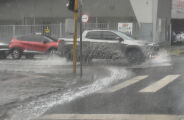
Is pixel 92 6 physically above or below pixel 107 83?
above

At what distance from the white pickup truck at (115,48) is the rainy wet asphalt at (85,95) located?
2906 mm

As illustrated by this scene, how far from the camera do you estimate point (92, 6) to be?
29.6 meters

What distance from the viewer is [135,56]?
52.5 feet

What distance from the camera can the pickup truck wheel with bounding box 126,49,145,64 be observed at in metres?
16.0

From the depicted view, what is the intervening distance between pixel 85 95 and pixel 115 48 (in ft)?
24.1

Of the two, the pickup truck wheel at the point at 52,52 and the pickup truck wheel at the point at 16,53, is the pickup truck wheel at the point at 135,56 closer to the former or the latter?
the pickup truck wheel at the point at 52,52

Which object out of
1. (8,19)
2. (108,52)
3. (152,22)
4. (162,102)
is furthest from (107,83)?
(8,19)

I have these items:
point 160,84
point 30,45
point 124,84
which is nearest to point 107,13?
point 30,45

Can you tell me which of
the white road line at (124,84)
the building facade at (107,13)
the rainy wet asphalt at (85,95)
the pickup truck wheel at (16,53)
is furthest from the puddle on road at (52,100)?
the building facade at (107,13)

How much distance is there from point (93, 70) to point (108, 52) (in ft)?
6.82

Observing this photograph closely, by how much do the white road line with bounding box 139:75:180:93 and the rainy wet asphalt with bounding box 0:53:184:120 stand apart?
0.35 feet

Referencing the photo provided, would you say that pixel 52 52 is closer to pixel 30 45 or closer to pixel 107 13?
pixel 30 45

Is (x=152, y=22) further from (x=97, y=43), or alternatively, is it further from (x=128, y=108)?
(x=128, y=108)

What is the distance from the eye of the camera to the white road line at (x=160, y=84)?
9.19 meters
